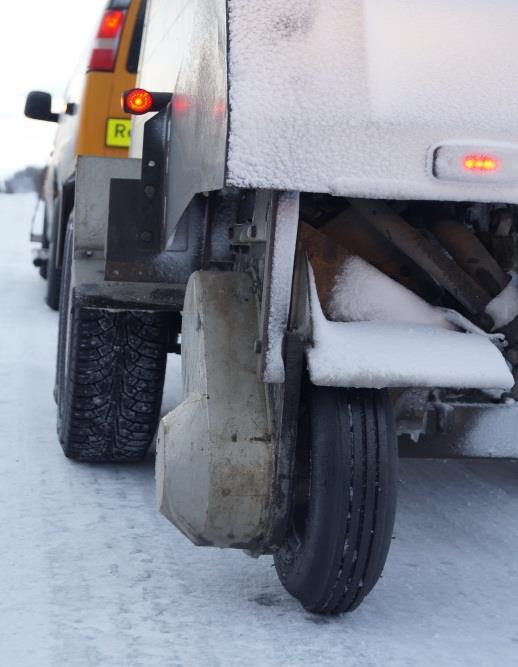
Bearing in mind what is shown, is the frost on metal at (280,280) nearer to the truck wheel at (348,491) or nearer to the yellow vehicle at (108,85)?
the truck wheel at (348,491)

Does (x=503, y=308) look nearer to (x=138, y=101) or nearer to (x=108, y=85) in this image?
(x=138, y=101)

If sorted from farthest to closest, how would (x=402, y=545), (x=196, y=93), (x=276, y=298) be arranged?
(x=402, y=545)
(x=196, y=93)
(x=276, y=298)

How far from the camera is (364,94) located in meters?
2.57

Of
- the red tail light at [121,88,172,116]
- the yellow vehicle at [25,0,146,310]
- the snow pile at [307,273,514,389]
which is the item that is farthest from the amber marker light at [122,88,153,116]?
the yellow vehicle at [25,0,146,310]

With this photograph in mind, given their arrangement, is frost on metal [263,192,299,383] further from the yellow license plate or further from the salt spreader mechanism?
the yellow license plate

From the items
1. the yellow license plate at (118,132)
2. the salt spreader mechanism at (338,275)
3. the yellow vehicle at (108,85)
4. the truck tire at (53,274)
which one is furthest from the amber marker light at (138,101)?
the truck tire at (53,274)

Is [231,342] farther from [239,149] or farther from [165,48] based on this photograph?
[165,48]

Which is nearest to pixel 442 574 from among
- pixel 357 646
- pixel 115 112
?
pixel 357 646

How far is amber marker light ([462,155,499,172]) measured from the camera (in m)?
2.61

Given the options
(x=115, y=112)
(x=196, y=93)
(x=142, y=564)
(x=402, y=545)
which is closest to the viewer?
(x=196, y=93)

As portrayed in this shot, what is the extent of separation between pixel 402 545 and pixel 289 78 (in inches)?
63.6

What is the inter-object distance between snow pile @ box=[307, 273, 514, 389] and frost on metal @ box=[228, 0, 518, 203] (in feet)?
1.02

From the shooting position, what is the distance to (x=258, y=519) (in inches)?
110

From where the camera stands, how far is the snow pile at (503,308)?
2.96 m
